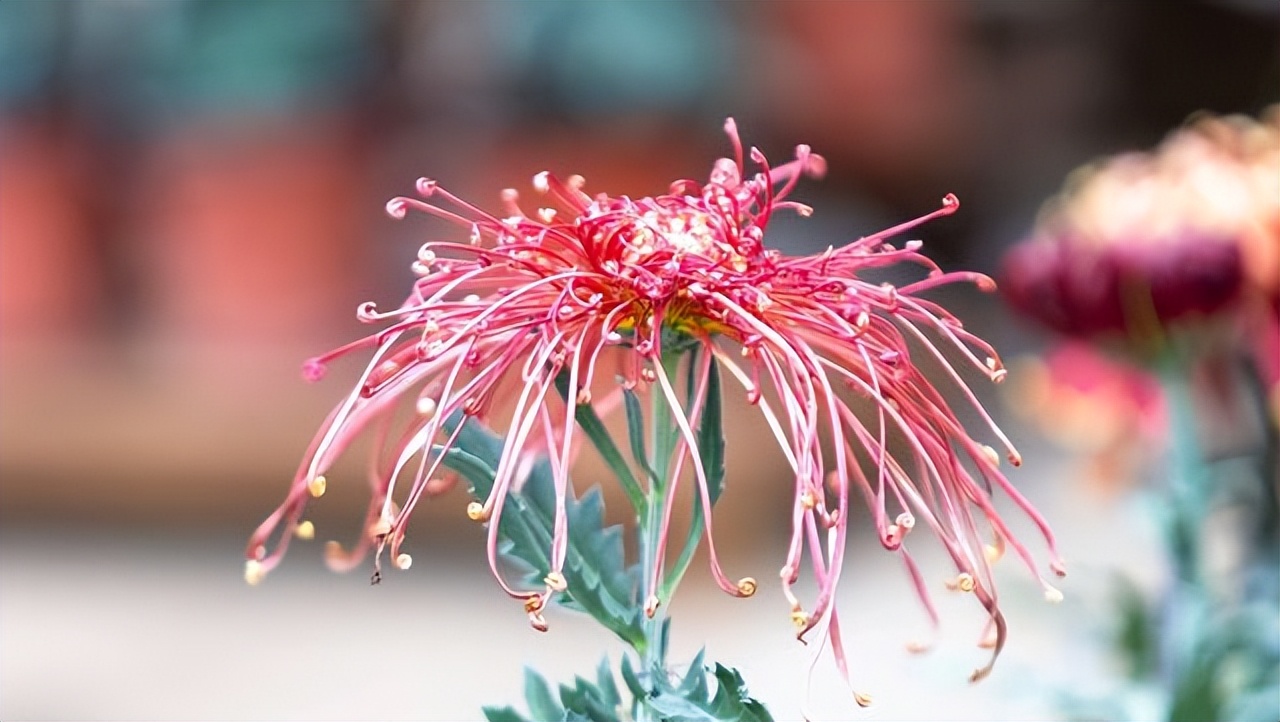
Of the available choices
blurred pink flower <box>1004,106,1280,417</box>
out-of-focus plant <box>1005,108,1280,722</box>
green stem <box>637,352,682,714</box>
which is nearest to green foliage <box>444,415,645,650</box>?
green stem <box>637,352,682,714</box>

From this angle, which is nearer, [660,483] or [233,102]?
[660,483]

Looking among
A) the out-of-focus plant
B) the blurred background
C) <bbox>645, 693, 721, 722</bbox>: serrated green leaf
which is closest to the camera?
<bbox>645, 693, 721, 722</bbox>: serrated green leaf

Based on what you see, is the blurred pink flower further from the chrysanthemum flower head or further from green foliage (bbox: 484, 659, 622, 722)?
green foliage (bbox: 484, 659, 622, 722)

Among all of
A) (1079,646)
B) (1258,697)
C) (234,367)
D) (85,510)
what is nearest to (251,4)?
(234,367)

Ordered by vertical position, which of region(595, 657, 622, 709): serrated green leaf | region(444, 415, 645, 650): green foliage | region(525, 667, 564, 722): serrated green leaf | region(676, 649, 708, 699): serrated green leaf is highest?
region(444, 415, 645, 650): green foliage

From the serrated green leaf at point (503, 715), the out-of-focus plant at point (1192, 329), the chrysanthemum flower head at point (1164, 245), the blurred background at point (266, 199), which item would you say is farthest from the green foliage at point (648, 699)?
the blurred background at point (266, 199)

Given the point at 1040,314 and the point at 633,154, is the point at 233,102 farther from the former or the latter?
the point at 1040,314

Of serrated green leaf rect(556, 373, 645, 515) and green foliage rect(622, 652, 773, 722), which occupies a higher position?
serrated green leaf rect(556, 373, 645, 515)
